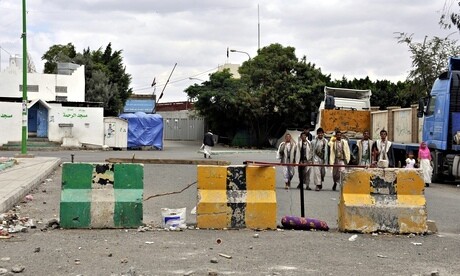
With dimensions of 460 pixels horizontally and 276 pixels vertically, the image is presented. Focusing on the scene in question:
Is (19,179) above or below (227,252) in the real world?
above

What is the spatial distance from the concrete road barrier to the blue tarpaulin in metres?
34.2

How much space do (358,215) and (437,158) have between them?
11.8 meters

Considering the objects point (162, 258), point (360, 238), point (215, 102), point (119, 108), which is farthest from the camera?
point (119, 108)

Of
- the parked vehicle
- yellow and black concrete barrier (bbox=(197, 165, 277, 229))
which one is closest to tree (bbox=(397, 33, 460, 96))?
the parked vehicle

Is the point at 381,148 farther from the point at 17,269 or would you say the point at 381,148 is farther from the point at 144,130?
the point at 144,130

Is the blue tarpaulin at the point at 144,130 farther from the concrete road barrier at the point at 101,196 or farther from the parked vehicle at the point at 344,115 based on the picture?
the concrete road barrier at the point at 101,196

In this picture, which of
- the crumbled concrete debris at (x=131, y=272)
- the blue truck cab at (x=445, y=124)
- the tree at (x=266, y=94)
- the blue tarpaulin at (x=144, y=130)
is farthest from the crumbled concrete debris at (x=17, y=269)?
the tree at (x=266, y=94)

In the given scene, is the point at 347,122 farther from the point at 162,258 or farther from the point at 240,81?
the point at 240,81

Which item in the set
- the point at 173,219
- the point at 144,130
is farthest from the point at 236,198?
the point at 144,130

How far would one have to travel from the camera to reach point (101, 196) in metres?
9.46

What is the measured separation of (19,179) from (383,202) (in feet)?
34.0

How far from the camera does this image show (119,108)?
57656 mm

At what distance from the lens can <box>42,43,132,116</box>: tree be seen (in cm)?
5412

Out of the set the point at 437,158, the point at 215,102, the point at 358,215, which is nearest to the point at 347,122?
the point at 437,158
